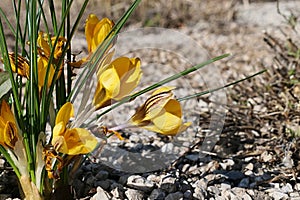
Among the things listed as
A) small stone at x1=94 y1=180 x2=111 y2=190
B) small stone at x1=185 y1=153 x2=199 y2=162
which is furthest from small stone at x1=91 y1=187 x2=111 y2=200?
small stone at x1=185 y1=153 x2=199 y2=162

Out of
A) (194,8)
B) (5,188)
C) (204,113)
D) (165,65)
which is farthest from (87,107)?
(194,8)

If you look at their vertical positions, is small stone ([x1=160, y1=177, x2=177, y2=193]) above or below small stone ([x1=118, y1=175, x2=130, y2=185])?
below

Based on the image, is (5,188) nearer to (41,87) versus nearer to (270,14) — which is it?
(41,87)

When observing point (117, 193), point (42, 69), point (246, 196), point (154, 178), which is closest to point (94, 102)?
→ point (42, 69)

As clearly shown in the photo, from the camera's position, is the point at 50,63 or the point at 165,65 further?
the point at 165,65

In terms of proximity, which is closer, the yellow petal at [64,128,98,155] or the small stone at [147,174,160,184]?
the yellow petal at [64,128,98,155]

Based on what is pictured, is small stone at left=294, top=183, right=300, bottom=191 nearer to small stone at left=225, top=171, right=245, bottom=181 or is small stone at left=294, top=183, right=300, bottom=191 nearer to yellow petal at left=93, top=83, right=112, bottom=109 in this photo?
small stone at left=225, top=171, right=245, bottom=181

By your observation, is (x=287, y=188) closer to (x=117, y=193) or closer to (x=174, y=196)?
(x=174, y=196)

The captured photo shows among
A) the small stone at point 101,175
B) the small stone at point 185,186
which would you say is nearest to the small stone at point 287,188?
the small stone at point 185,186
